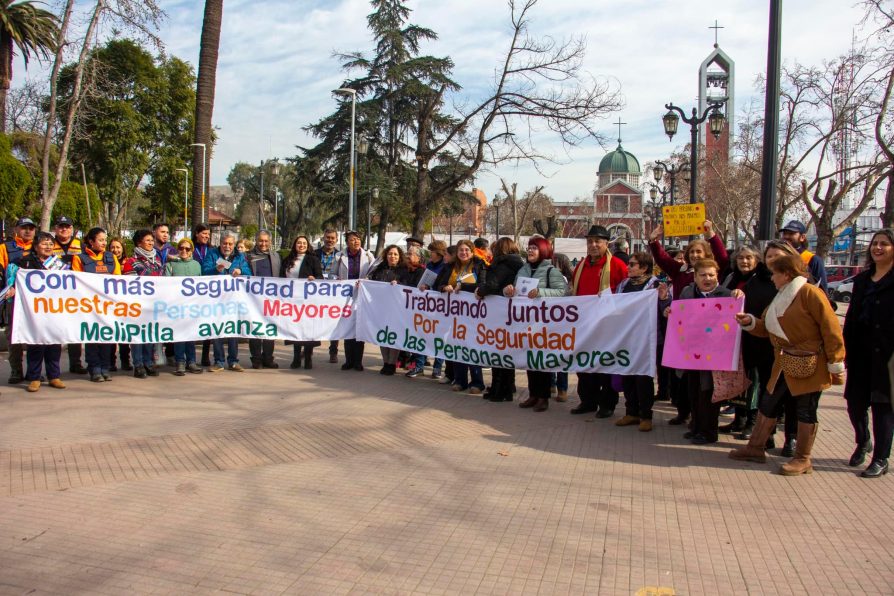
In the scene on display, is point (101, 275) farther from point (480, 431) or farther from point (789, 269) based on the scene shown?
point (789, 269)

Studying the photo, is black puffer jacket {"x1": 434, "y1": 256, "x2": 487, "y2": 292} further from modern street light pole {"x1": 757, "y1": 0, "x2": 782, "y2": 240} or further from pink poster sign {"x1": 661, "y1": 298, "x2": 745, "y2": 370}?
modern street light pole {"x1": 757, "y1": 0, "x2": 782, "y2": 240}

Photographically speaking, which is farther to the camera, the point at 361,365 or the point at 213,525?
the point at 361,365

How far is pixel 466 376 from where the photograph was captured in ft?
30.1

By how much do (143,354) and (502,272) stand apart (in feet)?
15.3

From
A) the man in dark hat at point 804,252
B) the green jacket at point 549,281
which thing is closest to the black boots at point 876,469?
the man in dark hat at point 804,252

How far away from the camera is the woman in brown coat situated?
5496 mm

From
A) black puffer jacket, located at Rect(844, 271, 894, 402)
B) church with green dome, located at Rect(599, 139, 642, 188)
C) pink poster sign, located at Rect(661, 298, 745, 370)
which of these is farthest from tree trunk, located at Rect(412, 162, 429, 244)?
church with green dome, located at Rect(599, 139, 642, 188)

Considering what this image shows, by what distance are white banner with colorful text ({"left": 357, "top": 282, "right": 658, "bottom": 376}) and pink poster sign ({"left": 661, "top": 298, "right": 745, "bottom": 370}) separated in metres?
0.42

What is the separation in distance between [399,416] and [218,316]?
130 inches

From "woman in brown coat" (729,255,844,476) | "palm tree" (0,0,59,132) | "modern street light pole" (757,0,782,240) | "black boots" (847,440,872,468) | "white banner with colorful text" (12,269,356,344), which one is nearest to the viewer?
"woman in brown coat" (729,255,844,476)

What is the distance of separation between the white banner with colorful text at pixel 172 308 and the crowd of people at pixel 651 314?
219mm

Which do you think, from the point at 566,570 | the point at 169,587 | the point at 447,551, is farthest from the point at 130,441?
the point at 566,570

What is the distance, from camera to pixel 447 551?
4.18m

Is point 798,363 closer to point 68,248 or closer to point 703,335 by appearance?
point 703,335
